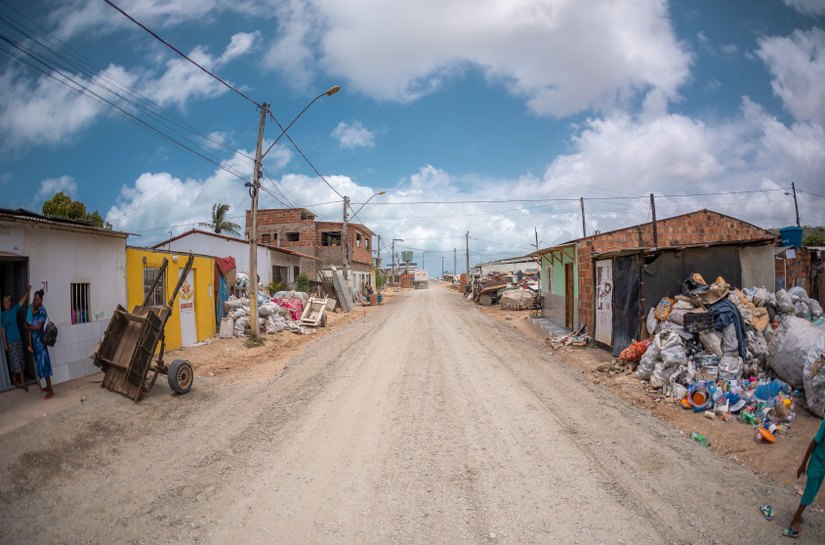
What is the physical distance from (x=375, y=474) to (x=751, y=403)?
5.52 meters

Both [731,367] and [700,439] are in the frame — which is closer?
[700,439]

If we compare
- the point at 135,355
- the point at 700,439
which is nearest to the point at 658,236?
the point at 700,439

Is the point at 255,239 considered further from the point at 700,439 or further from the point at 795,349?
the point at 795,349

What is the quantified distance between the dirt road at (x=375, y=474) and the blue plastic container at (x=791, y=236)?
825cm

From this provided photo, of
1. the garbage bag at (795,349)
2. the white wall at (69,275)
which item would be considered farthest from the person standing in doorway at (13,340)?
the garbage bag at (795,349)

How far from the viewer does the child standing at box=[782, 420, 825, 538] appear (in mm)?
3227

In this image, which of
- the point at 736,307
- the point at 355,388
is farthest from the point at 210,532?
the point at 736,307

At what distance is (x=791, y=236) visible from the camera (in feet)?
35.7

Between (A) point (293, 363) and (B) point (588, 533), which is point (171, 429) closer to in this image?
(A) point (293, 363)

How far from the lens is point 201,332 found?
12406mm

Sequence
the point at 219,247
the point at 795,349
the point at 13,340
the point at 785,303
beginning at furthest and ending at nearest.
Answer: the point at 219,247
the point at 785,303
the point at 13,340
the point at 795,349

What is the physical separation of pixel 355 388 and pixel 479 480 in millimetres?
3781

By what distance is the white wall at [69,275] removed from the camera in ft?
23.3

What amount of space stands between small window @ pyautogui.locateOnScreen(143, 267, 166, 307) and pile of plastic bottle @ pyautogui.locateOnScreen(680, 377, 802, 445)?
37.2 feet
